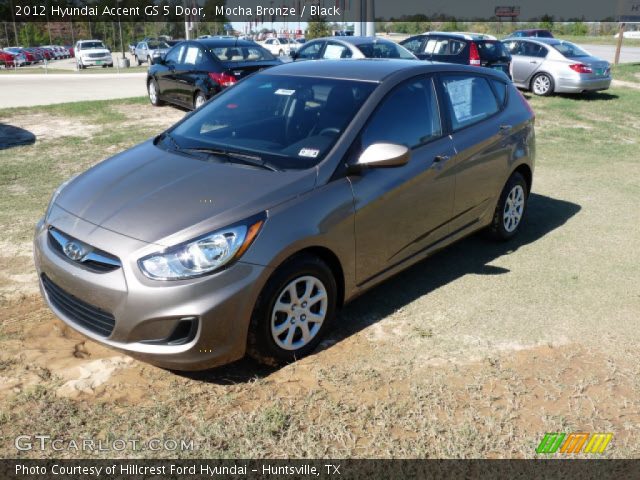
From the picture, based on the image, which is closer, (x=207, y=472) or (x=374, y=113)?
(x=207, y=472)

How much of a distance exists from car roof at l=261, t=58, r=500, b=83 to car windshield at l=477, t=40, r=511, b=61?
422 inches

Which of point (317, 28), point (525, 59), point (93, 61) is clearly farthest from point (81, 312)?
point (317, 28)

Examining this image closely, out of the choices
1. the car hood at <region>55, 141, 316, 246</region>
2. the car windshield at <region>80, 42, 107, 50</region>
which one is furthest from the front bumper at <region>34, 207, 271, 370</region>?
the car windshield at <region>80, 42, 107, 50</region>

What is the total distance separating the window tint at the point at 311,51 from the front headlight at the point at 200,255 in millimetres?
12044

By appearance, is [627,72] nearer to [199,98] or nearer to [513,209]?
[199,98]

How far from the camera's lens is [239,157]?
12.5 feet

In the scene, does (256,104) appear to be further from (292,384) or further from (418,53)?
(418,53)

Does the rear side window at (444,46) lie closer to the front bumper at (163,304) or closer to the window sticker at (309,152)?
the window sticker at (309,152)

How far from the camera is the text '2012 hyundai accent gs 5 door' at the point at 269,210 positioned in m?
3.10

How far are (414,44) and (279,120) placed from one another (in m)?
13.3

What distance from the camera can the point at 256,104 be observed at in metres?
4.39

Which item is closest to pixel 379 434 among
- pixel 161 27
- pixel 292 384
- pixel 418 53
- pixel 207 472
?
pixel 292 384

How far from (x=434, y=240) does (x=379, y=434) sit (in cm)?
187

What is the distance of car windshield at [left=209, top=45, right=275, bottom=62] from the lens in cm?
1193
